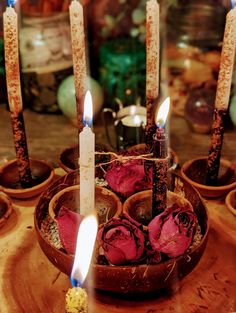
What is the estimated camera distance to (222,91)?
3.54ft

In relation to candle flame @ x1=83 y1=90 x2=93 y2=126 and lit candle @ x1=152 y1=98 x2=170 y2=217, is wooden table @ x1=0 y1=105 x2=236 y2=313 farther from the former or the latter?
candle flame @ x1=83 y1=90 x2=93 y2=126

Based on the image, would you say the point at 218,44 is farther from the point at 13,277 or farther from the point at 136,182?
the point at 13,277

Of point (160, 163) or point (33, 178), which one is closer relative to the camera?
point (160, 163)

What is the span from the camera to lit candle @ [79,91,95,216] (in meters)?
0.82

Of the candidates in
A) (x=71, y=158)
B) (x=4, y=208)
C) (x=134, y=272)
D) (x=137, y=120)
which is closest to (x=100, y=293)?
(x=134, y=272)

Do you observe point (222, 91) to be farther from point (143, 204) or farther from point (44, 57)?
point (44, 57)

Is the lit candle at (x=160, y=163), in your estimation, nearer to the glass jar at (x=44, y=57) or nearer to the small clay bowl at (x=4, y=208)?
Answer: the small clay bowl at (x=4, y=208)

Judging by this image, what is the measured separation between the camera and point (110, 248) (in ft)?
2.71

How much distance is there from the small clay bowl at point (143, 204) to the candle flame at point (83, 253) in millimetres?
256

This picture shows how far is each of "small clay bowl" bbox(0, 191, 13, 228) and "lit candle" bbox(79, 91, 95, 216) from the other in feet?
0.85

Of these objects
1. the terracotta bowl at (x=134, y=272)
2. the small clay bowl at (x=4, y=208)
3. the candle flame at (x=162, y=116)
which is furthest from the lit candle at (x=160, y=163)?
the small clay bowl at (x=4, y=208)

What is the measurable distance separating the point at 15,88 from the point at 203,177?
503mm

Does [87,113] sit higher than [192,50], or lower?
higher

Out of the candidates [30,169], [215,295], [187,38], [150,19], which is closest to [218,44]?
[187,38]
